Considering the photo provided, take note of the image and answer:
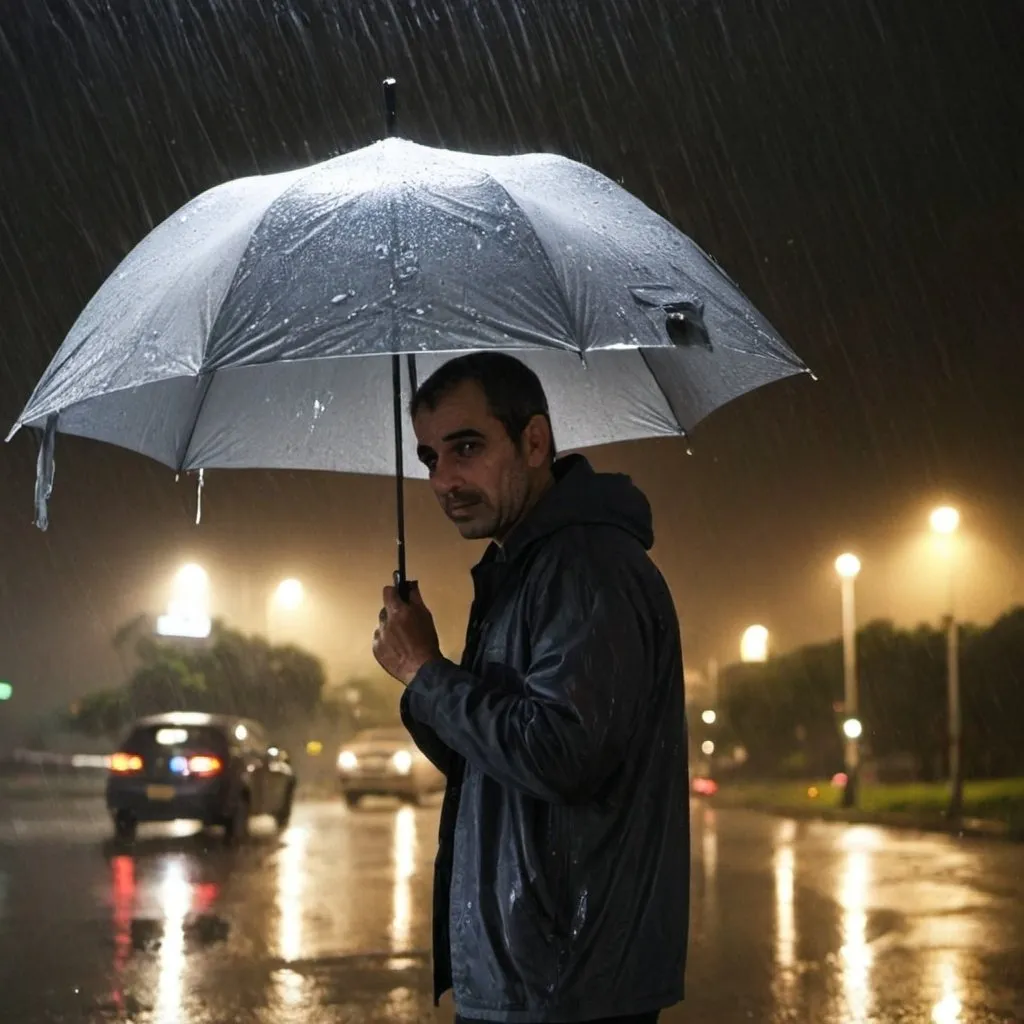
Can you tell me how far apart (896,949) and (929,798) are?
2609cm

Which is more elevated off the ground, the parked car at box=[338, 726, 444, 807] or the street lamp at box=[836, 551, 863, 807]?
the street lamp at box=[836, 551, 863, 807]

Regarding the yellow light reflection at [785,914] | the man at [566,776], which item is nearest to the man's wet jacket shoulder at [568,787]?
the man at [566,776]

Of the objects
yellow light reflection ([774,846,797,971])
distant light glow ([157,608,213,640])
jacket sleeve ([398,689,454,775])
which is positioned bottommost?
yellow light reflection ([774,846,797,971])

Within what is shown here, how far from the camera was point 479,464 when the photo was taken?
3.12 m

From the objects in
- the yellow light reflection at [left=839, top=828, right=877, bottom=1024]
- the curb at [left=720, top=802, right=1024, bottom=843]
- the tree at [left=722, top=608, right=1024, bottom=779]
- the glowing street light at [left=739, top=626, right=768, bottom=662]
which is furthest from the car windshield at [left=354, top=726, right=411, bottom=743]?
the glowing street light at [left=739, top=626, right=768, bottom=662]

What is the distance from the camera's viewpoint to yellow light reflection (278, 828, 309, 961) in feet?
33.9

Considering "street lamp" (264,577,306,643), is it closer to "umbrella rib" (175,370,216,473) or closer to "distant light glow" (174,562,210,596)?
"distant light glow" (174,562,210,596)

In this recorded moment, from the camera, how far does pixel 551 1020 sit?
2760mm

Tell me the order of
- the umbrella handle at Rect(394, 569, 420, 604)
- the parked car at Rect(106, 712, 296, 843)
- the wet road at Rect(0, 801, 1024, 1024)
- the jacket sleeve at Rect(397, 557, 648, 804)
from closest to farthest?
the jacket sleeve at Rect(397, 557, 648, 804) < the umbrella handle at Rect(394, 569, 420, 604) < the wet road at Rect(0, 801, 1024, 1024) < the parked car at Rect(106, 712, 296, 843)

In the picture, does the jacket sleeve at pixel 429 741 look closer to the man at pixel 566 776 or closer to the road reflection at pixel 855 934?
the man at pixel 566 776

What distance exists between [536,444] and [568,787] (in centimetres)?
67

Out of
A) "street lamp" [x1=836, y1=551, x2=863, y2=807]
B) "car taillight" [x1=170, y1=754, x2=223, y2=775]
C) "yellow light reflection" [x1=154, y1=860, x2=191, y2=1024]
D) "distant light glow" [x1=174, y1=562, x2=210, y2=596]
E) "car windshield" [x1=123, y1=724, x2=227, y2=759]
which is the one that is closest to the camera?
"yellow light reflection" [x1=154, y1=860, x2=191, y2=1024]

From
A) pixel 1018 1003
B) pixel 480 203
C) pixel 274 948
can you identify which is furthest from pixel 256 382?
pixel 274 948

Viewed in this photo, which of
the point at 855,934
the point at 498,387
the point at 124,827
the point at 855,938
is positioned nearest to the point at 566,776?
the point at 498,387
